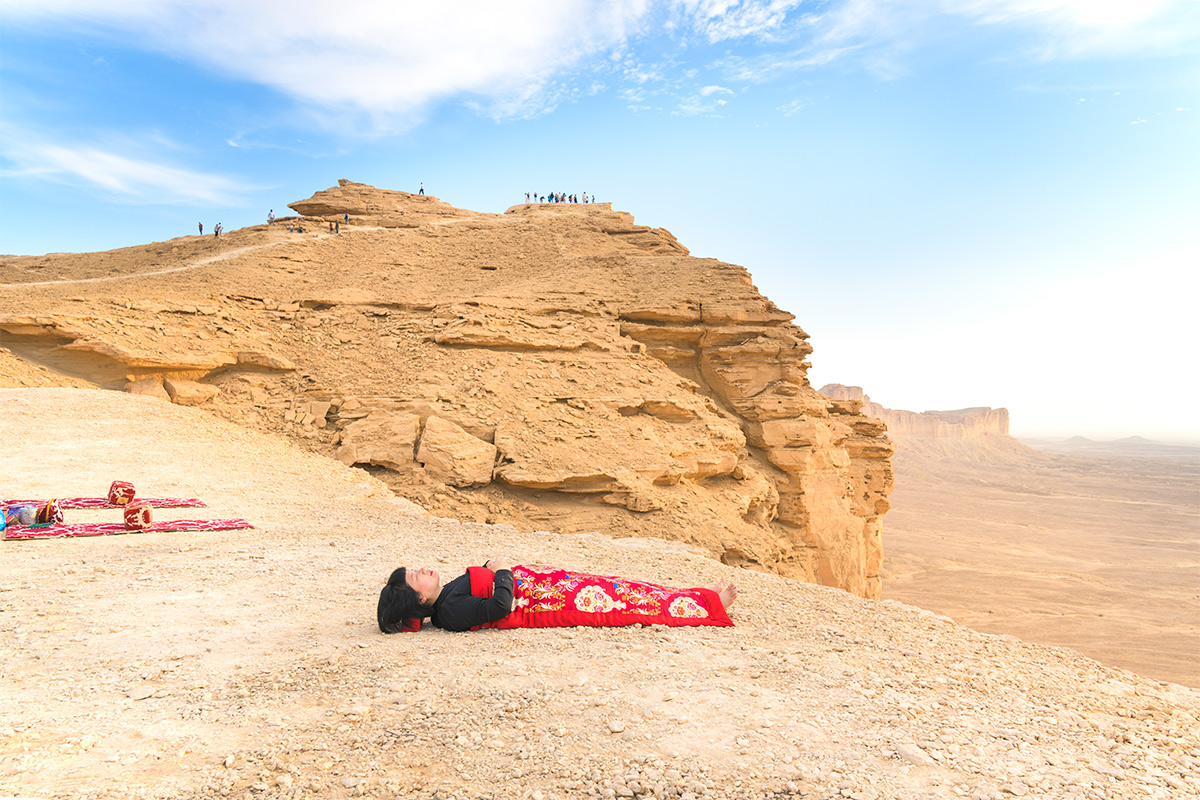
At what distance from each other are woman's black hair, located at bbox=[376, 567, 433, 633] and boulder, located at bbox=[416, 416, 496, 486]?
6357 millimetres

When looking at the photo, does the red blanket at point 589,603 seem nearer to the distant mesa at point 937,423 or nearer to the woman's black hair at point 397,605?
→ the woman's black hair at point 397,605

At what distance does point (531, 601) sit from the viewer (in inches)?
171

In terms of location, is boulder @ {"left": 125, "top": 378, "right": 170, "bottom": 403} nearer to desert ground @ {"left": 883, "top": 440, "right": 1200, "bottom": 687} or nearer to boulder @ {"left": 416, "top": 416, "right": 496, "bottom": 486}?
boulder @ {"left": 416, "top": 416, "right": 496, "bottom": 486}

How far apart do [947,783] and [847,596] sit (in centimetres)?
362

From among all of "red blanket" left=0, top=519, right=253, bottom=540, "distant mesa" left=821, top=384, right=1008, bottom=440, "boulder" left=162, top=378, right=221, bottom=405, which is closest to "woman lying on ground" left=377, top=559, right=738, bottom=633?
"red blanket" left=0, top=519, right=253, bottom=540

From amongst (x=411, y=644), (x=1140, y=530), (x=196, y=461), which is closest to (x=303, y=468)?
(x=196, y=461)

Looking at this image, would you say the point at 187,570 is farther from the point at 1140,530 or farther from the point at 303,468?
the point at 1140,530

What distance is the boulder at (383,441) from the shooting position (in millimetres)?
10766

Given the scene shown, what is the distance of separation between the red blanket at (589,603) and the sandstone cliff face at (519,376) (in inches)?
217

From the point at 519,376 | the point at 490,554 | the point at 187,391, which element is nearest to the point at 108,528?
the point at 490,554

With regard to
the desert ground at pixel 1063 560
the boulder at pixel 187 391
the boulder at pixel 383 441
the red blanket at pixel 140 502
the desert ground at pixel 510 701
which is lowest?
the desert ground at pixel 1063 560

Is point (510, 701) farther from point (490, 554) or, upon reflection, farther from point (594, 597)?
point (490, 554)

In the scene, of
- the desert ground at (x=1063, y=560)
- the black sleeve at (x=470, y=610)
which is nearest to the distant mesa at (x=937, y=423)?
A: the desert ground at (x=1063, y=560)

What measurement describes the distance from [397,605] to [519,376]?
8219 mm
